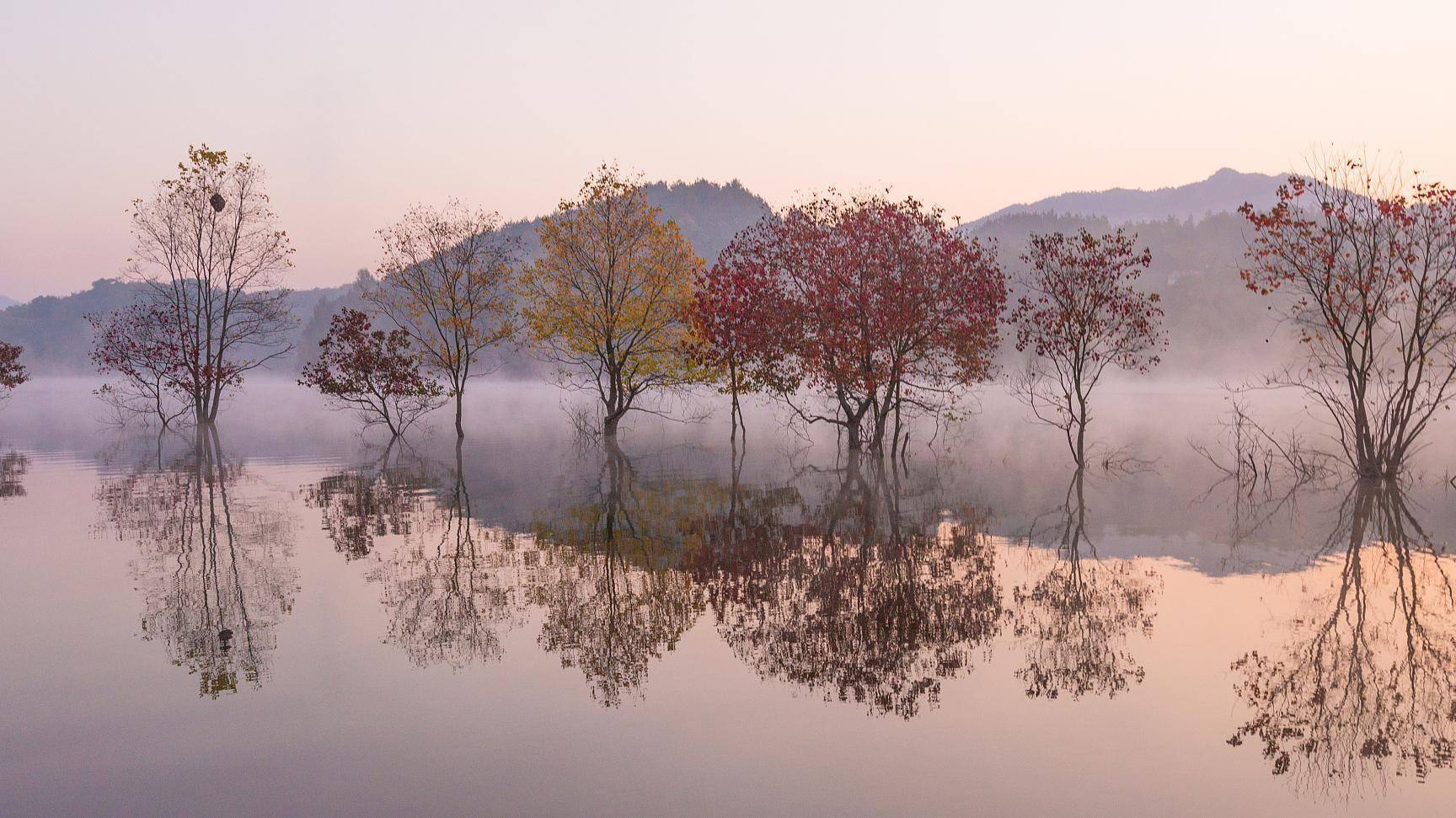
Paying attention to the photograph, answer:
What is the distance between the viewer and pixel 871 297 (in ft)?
121

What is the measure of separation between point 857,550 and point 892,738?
9.32 meters

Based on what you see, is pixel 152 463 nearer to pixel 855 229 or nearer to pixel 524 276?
pixel 524 276

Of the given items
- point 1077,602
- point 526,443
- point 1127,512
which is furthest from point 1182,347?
point 1077,602

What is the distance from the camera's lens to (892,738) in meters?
9.26

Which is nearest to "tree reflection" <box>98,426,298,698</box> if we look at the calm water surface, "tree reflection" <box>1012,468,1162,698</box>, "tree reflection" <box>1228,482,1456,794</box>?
the calm water surface

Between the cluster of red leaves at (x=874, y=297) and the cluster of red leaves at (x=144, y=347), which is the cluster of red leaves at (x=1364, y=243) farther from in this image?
the cluster of red leaves at (x=144, y=347)

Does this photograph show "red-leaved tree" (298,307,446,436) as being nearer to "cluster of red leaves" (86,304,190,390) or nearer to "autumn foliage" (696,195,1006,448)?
"cluster of red leaves" (86,304,190,390)

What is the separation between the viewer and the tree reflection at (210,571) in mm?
12383

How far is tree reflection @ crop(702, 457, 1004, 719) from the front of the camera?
11156 mm

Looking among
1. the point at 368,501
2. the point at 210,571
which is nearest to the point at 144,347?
the point at 368,501

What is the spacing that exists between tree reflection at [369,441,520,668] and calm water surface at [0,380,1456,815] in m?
0.09

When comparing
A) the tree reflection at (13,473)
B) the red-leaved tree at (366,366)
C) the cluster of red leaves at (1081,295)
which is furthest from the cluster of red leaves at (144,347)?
the cluster of red leaves at (1081,295)

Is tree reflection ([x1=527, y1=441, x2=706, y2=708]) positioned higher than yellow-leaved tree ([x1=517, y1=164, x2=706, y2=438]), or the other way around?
yellow-leaved tree ([x1=517, y1=164, x2=706, y2=438])

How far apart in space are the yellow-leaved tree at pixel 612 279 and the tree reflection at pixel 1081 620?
3110 cm
